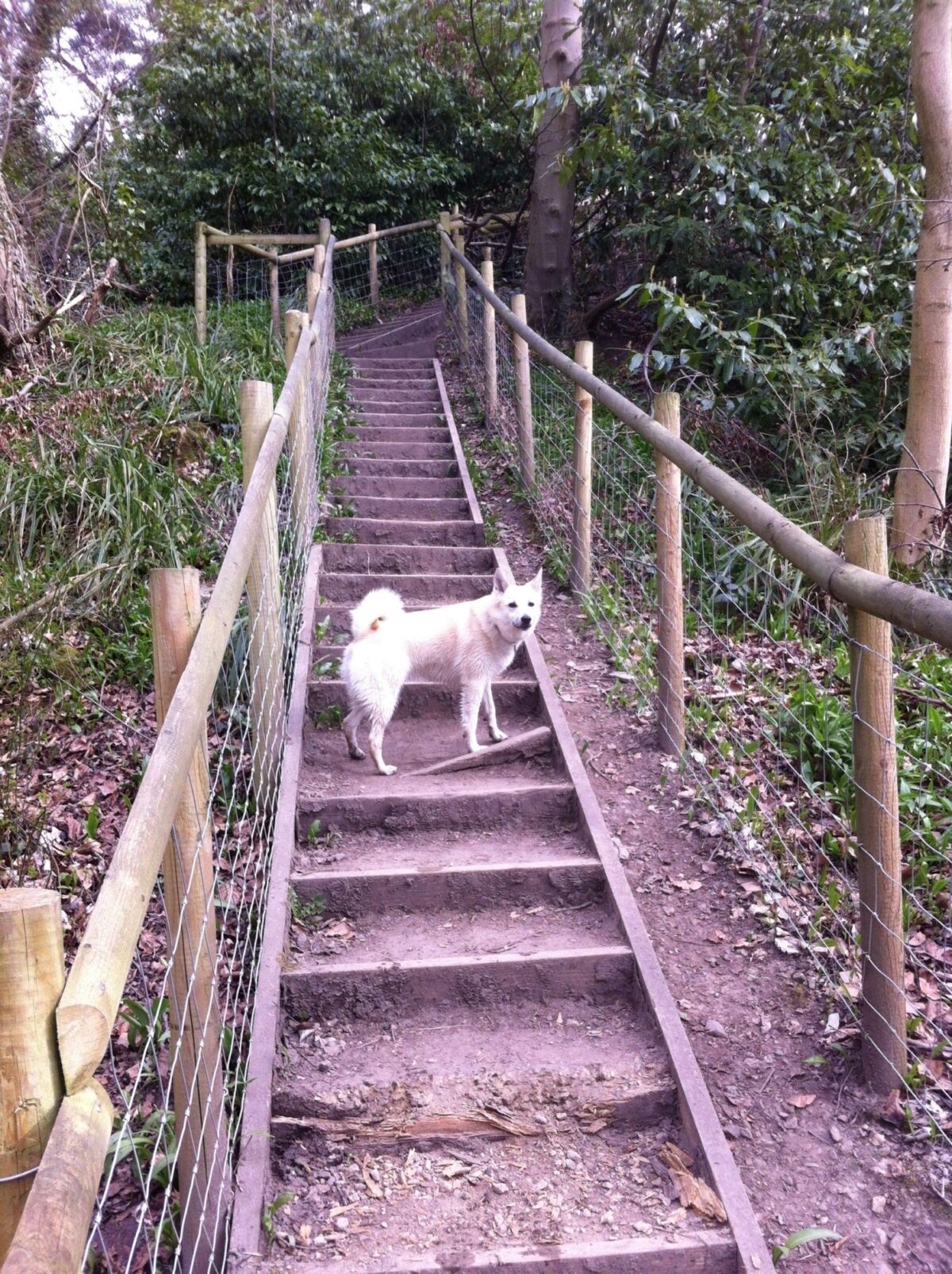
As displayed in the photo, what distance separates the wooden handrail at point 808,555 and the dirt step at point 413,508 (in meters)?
1.86

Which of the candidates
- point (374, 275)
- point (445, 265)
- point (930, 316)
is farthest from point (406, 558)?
point (374, 275)

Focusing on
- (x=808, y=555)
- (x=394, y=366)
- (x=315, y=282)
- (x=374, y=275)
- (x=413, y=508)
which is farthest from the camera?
(x=374, y=275)

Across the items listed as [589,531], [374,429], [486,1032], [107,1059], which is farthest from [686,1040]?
[374,429]

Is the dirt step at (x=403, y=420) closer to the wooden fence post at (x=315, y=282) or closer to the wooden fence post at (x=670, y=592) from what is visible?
the wooden fence post at (x=315, y=282)

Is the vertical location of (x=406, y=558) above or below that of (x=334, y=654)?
above

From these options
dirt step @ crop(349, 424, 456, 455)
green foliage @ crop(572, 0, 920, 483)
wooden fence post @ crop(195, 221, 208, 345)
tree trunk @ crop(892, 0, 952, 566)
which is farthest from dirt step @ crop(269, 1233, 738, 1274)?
wooden fence post @ crop(195, 221, 208, 345)

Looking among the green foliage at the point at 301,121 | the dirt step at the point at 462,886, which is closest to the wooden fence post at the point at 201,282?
the green foliage at the point at 301,121

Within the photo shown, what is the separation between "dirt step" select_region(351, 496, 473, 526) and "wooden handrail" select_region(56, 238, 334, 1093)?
397 centimetres

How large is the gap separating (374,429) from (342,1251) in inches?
267

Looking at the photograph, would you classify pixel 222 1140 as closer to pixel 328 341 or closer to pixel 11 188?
pixel 328 341

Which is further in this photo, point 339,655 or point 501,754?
point 339,655

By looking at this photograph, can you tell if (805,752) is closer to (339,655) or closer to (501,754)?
(501,754)

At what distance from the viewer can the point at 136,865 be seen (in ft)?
4.62

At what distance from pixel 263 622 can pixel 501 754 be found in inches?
46.9
